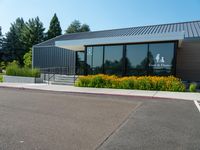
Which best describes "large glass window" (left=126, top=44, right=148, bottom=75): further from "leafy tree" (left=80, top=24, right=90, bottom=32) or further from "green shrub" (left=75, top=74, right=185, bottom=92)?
"leafy tree" (left=80, top=24, right=90, bottom=32)

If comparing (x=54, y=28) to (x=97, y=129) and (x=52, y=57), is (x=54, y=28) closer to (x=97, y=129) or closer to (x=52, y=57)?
(x=52, y=57)

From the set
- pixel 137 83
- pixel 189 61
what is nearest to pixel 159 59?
pixel 137 83

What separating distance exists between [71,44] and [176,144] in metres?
17.0

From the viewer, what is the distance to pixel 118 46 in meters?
19.0

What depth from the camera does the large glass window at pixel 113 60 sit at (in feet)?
62.1

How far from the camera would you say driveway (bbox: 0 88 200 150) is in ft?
15.8

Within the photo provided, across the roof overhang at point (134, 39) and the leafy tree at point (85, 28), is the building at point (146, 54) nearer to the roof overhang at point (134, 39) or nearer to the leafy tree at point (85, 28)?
the roof overhang at point (134, 39)

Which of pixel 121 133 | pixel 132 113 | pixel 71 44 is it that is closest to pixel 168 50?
pixel 71 44

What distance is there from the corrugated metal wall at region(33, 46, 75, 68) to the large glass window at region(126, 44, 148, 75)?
406 inches

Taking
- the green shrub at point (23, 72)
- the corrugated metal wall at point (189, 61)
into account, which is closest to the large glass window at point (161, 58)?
the corrugated metal wall at point (189, 61)

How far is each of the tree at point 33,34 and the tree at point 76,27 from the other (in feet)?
48.7

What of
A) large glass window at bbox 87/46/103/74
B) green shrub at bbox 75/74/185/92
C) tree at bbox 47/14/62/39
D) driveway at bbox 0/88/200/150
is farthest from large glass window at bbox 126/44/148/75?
tree at bbox 47/14/62/39

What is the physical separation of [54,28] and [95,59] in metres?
44.6

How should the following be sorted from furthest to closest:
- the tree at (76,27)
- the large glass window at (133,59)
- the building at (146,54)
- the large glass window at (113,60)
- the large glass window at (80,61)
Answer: the tree at (76,27)
the large glass window at (80,61)
the large glass window at (113,60)
the large glass window at (133,59)
the building at (146,54)
